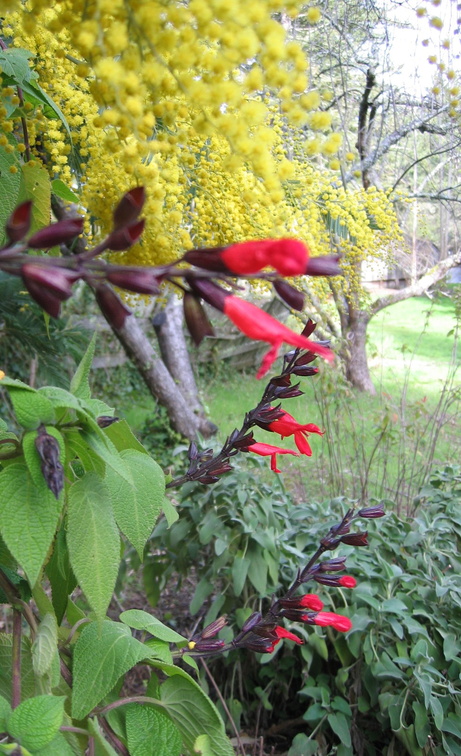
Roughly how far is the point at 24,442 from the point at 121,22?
0.93ft

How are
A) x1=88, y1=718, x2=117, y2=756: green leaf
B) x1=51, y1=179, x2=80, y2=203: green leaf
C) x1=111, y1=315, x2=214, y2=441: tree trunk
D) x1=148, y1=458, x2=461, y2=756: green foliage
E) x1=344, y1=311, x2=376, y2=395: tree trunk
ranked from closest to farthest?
x1=88, y1=718, x2=117, y2=756: green leaf, x1=51, y1=179, x2=80, y2=203: green leaf, x1=148, y1=458, x2=461, y2=756: green foliage, x1=111, y1=315, x2=214, y2=441: tree trunk, x1=344, y1=311, x2=376, y2=395: tree trunk

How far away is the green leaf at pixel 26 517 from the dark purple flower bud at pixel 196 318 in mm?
208

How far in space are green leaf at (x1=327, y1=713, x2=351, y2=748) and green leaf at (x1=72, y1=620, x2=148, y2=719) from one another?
2.94 feet

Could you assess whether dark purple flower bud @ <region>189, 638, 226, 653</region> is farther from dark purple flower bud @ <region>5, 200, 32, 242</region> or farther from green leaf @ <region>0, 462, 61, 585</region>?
dark purple flower bud @ <region>5, 200, 32, 242</region>

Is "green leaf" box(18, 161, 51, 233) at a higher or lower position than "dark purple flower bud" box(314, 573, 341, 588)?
higher

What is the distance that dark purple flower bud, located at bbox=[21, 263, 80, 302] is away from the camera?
0.96 ft

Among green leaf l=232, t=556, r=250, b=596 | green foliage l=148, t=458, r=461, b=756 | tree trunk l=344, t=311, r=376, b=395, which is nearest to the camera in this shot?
green foliage l=148, t=458, r=461, b=756

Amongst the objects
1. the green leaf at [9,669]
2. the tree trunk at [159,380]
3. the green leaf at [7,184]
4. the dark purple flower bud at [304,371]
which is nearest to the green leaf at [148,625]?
the green leaf at [9,669]

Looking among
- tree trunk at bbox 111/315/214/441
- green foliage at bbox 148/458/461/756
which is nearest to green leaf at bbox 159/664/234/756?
green foliage at bbox 148/458/461/756

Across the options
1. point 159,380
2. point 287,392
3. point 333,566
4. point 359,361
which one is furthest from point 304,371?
point 359,361

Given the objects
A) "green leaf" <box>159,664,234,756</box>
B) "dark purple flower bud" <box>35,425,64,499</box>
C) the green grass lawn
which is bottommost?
the green grass lawn

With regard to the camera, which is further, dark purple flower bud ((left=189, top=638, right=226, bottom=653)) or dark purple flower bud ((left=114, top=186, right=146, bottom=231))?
dark purple flower bud ((left=189, top=638, right=226, bottom=653))

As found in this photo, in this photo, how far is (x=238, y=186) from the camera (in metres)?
0.69

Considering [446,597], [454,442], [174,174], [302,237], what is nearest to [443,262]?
[454,442]
